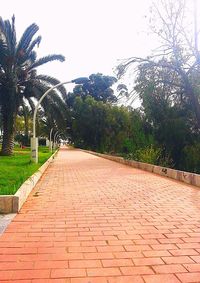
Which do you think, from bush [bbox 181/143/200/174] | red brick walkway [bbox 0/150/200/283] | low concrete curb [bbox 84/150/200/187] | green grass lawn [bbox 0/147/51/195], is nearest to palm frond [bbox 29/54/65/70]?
green grass lawn [bbox 0/147/51/195]

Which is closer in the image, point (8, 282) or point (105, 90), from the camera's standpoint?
point (8, 282)

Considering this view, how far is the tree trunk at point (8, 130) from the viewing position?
2266cm

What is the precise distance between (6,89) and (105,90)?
160ft

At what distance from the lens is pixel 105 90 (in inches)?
2771

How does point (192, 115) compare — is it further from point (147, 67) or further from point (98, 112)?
point (98, 112)

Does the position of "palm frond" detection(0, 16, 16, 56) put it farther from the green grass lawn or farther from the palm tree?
the green grass lawn

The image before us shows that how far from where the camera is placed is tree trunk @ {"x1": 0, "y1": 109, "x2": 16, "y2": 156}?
22.7 metres

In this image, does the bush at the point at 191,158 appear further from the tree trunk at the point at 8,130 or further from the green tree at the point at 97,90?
the green tree at the point at 97,90

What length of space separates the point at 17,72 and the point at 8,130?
3.50 m

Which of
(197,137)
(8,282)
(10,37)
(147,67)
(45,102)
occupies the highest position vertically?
(10,37)

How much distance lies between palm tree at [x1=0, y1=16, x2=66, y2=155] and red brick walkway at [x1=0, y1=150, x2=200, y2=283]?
14640 millimetres

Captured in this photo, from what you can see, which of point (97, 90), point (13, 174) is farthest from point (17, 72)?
point (97, 90)

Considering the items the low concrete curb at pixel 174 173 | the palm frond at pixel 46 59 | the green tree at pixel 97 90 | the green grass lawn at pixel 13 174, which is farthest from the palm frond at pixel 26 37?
the green tree at pixel 97 90

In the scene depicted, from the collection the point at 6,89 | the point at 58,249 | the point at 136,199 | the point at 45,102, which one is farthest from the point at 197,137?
the point at 58,249
